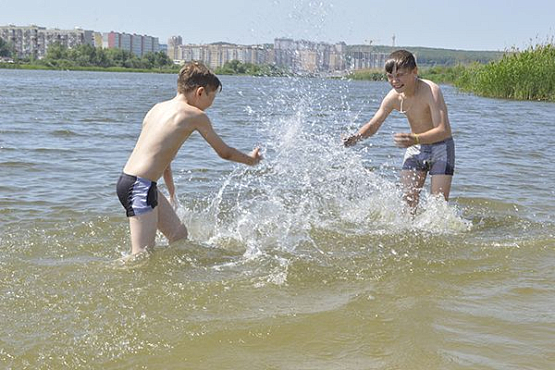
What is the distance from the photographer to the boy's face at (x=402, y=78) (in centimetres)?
686

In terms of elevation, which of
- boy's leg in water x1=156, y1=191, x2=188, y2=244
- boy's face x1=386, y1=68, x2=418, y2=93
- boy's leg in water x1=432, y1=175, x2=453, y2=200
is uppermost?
boy's face x1=386, y1=68, x2=418, y2=93

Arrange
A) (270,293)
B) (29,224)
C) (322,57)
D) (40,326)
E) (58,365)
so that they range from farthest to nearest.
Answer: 1. (322,57)
2. (29,224)
3. (270,293)
4. (40,326)
5. (58,365)

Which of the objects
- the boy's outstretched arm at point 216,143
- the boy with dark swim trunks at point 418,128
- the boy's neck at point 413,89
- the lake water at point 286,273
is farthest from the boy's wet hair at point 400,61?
the boy's outstretched arm at point 216,143

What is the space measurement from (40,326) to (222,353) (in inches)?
46.0

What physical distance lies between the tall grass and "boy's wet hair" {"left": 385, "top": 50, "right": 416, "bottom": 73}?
94.5 ft

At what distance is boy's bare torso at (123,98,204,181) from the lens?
5316 millimetres

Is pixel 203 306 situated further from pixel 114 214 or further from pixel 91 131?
pixel 91 131

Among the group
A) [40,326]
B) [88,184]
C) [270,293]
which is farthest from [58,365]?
[88,184]

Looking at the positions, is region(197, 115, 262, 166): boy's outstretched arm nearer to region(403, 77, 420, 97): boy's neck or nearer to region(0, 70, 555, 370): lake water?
region(0, 70, 555, 370): lake water

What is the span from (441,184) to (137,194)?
10.8 feet

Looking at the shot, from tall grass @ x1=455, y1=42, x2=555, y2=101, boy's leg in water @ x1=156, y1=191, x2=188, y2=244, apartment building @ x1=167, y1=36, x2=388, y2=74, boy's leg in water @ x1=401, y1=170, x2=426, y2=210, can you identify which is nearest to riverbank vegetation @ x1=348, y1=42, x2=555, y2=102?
tall grass @ x1=455, y1=42, x2=555, y2=101

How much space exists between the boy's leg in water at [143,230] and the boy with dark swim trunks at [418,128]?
2.47 metres

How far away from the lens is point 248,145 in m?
15.0

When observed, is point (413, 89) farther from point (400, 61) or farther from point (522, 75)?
point (522, 75)
